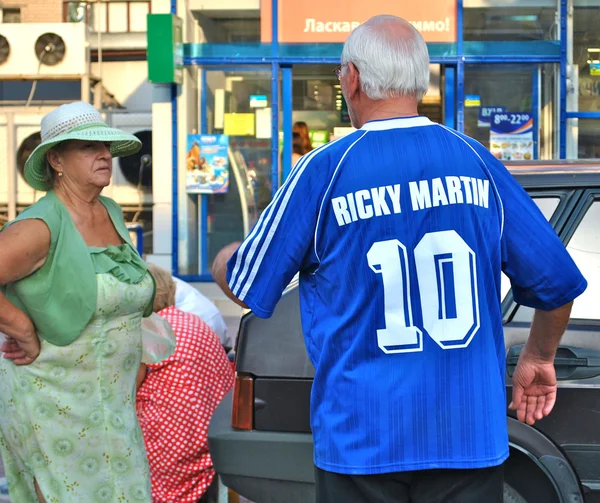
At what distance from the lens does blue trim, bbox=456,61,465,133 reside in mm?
11594

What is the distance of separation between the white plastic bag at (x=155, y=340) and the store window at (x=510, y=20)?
862cm

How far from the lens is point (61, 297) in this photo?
10.6 ft

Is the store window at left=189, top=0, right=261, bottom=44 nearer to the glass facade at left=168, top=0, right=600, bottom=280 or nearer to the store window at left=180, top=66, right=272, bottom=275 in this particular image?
the glass facade at left=168, top=0, right=600, bottom=280

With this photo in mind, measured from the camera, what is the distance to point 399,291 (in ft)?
6.94

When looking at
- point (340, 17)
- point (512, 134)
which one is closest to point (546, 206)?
point (512, 134)

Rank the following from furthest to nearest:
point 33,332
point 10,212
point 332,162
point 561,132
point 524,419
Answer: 1. point 10,212
2. point 561,132
3. point 33,332
4. point 524,419
5. point 332,162

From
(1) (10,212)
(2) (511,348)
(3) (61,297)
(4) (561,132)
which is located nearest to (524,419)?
(2) (511,348)

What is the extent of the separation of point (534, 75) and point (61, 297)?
9.52 meters

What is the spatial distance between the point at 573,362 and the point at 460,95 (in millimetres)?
8697

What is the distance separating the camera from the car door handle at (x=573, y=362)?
10.8 feet

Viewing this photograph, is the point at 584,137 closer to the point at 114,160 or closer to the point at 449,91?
the point at 449,91

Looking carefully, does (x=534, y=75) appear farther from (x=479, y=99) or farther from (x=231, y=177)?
(x=231, y=177)

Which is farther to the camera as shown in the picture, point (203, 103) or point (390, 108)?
point (203, 103)

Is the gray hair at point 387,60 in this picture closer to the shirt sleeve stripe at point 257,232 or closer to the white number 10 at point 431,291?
the shirt sleeve stripe at point 257,232
